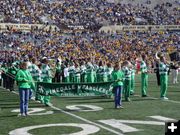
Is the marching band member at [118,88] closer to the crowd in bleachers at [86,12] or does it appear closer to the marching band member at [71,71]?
the marching band member at [71,71]

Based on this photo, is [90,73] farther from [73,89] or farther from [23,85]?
[23,85]

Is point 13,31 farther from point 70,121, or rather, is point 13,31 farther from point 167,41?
point 70,121

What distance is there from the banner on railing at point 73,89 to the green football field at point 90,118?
415mm

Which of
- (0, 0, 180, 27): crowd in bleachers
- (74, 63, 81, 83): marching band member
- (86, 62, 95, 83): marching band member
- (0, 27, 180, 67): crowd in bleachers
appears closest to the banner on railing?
(86, 62, 95, 83): marching band member

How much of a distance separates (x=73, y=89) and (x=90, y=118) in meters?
3.32

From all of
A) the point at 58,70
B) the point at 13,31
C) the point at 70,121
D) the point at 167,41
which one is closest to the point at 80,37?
the point at 13,31

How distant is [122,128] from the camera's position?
10.3m

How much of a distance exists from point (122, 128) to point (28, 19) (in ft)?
137

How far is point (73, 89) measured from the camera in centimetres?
1516

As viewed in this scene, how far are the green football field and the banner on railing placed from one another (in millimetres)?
415

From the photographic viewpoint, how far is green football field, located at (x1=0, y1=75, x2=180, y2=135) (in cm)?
1011

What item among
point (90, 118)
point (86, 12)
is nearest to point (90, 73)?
point (90, 118)

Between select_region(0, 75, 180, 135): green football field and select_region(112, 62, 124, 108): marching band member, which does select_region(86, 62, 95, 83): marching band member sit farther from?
select_region(112, 62, 124, 108): marching band member

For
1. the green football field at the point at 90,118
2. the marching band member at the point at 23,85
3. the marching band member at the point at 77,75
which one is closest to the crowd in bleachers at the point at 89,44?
the marching band member at the point at 77,75
